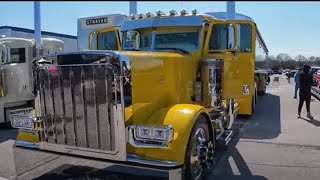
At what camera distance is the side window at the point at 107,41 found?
7305 mm

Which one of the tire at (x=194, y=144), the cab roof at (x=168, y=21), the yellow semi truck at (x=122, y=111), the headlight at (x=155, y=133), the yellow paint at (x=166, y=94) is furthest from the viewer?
the cab roof at (x=168, y=21)

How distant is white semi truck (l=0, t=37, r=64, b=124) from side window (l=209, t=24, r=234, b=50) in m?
5.89

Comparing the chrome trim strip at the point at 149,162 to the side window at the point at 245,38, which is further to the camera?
the side window at the point at 245,38

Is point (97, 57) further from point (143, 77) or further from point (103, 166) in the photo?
point (103, 166)

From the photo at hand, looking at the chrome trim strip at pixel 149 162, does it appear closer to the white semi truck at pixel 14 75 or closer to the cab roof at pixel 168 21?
the cab roof at pixel 168 21

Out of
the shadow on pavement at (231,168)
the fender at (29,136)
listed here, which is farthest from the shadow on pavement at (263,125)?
the fender at (29,136)

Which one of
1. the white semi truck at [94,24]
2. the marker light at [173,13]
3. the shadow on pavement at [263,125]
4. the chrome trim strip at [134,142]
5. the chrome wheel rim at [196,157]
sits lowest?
the shadow on pavement at [263,125]

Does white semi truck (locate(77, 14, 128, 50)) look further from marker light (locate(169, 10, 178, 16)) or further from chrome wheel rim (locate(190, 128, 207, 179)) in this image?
chrome wheel rim (locate(190, 128, 207, 179))

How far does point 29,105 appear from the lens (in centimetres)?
1093

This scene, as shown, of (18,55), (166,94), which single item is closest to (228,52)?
(166,94)

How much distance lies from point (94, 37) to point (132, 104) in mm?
3759

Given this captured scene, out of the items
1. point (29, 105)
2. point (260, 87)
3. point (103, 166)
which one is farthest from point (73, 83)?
point (260, 87)

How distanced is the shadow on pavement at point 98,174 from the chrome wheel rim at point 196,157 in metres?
0.62

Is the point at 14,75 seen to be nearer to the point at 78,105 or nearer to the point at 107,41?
the point at 107,41
